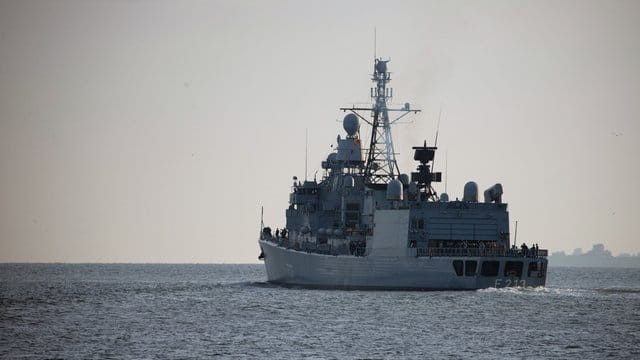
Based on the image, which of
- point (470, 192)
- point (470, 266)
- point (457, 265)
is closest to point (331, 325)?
point (457, 265)

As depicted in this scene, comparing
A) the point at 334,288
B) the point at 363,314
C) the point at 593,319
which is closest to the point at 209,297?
the point at 334,288

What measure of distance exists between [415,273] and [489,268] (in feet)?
15.1

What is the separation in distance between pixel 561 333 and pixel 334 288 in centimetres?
2611

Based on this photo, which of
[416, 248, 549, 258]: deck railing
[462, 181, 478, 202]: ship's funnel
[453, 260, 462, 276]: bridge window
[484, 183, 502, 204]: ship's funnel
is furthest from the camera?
[462, 181, 478, 202]: ship's funnel

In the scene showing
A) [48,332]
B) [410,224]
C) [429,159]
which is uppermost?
[429,159]

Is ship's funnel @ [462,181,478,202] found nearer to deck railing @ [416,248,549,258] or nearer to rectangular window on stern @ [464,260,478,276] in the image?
deck railing @ [416,248,549,258]

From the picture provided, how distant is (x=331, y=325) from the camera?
56.0m

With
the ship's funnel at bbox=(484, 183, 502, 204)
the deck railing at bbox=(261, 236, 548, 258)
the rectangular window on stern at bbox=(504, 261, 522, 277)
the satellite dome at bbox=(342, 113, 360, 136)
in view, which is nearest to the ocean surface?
the rectangular window on stern at bbox=(504, 261, 522, 277)

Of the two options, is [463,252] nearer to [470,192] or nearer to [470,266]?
[470,266]

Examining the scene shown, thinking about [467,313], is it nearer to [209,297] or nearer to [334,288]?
[334,288]

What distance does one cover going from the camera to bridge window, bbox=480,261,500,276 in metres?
70.7

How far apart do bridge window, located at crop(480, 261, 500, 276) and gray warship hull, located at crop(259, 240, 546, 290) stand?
0.14 metres

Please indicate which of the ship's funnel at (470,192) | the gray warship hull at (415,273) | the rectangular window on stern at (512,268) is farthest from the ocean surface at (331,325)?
the ship's funnel at (470,192)

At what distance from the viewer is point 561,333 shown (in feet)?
176
